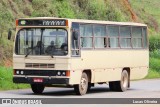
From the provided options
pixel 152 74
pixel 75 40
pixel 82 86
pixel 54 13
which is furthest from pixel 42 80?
pixel 54 13

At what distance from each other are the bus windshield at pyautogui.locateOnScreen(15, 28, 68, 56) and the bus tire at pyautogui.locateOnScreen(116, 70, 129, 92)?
4.95 meters

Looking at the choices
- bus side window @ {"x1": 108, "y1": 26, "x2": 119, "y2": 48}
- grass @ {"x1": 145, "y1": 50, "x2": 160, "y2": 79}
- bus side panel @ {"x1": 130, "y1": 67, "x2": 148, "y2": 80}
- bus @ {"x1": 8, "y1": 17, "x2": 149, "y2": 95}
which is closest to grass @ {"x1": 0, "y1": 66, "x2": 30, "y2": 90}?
bus @ {"x1": 8, "y1": 17, "x2": 149, "y2": 95}

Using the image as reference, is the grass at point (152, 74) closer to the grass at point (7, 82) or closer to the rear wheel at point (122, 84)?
the rear wheel at point (122, 84)

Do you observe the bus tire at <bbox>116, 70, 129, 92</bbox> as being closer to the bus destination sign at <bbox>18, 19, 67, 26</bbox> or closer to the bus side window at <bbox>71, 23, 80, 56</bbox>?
the bus side window at <bbox>71, 23, 80, 56</bbox>

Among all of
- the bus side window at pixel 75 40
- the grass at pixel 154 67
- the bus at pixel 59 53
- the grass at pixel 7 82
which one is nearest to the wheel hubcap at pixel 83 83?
the bus at pixel 59 53

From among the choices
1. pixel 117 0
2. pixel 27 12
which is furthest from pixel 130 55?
pixel 117 0

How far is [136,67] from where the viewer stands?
1196 inches

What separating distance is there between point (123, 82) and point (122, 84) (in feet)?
0.93

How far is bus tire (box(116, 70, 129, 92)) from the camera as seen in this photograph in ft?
93.6

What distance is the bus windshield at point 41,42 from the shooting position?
80.2ft

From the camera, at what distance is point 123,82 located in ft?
95.2

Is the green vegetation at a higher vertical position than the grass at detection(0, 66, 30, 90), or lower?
higher

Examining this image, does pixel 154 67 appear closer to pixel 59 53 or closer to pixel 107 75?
pixel 107 75

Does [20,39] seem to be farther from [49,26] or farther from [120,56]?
[120,56]
